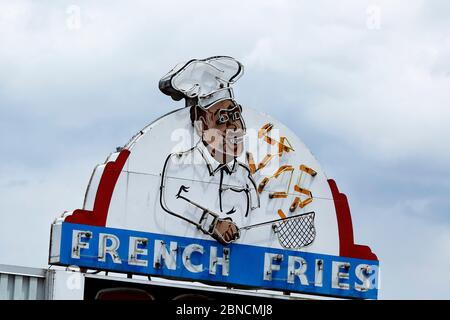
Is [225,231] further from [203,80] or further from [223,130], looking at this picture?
[203,80]

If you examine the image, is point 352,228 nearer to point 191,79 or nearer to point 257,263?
point 257,263

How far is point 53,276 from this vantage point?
27.7 meters

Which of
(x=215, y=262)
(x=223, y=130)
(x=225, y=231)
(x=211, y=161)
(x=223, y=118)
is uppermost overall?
(x=223, y=118)

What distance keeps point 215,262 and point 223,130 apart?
2974 mm

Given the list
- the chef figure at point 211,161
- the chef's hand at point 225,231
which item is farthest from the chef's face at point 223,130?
the chef's hand at point 225,231

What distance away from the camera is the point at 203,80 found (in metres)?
30.7

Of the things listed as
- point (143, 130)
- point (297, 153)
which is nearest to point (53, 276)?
point (143, 130)

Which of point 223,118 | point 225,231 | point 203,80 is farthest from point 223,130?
point 225,231

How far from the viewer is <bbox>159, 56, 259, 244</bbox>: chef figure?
30016mm

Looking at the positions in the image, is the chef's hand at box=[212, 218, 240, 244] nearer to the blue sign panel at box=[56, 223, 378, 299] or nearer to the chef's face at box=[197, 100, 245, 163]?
the blue sign panel at box=[56, 223, 378, 299]

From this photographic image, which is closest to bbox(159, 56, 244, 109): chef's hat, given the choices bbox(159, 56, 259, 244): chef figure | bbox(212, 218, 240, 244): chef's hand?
bbox(159, 56, 259, 244): chef figure

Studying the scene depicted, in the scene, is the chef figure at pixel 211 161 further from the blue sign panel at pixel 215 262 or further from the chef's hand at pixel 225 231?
the blue sign panel at pixel 215 262

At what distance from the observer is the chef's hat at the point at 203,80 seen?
30.2m
